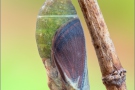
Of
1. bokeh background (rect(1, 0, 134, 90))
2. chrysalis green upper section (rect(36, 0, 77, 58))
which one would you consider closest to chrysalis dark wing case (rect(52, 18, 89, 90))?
chrysalis green upper section (rect(36, 0, 77, 58))

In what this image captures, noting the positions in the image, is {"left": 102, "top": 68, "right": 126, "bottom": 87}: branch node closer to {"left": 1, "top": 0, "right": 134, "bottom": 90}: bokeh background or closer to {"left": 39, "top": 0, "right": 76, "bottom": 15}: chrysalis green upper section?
{"left": 39, "top": 0, "right": 76, "bottom": 15}: chrysalis green upper section

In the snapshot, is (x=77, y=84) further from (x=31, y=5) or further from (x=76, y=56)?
(x=31, y=5)

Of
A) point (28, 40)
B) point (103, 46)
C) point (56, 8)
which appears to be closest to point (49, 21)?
point (56, 8)

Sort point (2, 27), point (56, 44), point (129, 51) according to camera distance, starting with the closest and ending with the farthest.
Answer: point (56, 44) → point (2, 27) → point (129, 51)

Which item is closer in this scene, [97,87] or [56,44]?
[56,44]

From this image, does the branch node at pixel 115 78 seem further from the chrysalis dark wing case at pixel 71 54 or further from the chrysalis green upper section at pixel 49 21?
the chrysalis green upper section at pixel 49 21

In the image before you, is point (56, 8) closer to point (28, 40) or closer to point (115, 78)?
point (115, 78)

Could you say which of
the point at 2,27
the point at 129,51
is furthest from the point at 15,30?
the point at 129,51
